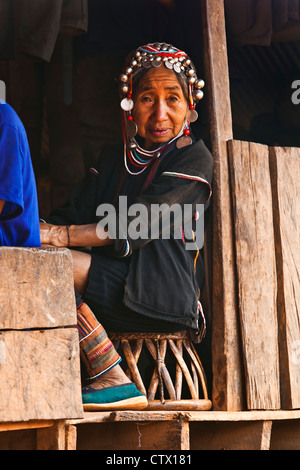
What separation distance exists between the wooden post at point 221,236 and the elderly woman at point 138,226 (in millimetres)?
106

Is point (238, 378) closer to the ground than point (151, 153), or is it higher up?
closer to the ground

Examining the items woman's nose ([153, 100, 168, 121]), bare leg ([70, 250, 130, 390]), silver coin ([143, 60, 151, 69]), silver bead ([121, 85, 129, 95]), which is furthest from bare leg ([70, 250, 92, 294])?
silver coin ([143, 60, 151, 69])

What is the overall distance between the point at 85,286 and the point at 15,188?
3.04ft

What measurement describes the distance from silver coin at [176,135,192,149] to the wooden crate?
1.43 meters

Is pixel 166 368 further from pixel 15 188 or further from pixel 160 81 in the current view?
pixel 160 81

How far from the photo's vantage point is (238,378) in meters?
4.07

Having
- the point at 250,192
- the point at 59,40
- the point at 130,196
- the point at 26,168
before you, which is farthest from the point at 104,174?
the point at 59,40

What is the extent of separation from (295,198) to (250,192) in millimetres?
290

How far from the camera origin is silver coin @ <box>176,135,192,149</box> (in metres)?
4.24

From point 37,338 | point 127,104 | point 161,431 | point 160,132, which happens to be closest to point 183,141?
point 160,132

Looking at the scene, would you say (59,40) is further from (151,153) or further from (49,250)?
(49,250)

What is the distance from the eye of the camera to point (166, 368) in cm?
405

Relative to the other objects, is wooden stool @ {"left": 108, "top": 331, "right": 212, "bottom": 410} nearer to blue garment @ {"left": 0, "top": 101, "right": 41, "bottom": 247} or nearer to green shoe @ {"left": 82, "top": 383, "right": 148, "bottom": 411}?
green shoe @ {"left": 82, "top": 383, "right": 148, "bottom": 411}

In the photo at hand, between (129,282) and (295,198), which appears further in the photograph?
(295,198)
